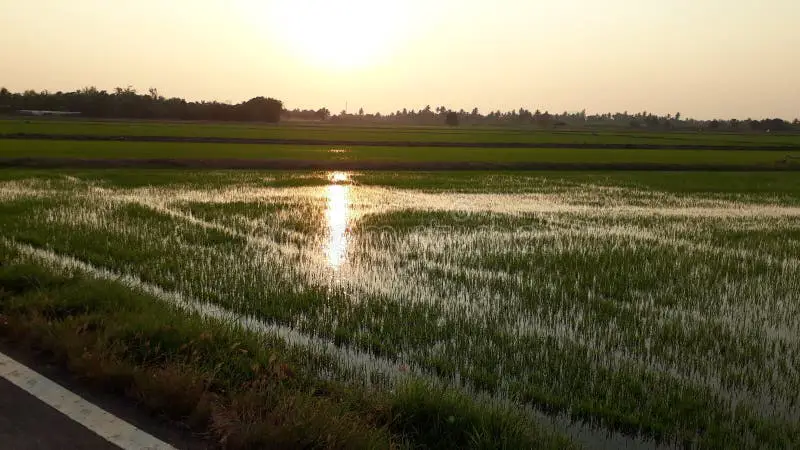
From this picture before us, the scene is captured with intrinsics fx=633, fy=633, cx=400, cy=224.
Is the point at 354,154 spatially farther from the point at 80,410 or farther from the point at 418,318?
the point at 80,410

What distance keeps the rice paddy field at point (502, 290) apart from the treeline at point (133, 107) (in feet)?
198

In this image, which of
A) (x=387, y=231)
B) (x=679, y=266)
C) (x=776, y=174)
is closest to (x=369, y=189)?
(x=387, y=231)

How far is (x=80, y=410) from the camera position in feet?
14.0

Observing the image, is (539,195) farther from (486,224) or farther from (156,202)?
(156,202)

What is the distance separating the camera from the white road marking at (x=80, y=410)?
3912 mm

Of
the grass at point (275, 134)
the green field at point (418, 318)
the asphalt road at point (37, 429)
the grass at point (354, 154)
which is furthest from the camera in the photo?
the grass at point (275, 134)

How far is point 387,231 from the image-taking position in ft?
46.8

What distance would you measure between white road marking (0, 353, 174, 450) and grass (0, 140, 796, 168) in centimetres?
2830

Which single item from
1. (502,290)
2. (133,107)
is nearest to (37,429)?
(502,290)

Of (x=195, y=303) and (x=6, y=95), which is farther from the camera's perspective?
(x=6, y=95)

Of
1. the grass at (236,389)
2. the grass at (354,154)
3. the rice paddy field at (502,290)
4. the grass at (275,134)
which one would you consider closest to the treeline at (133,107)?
the grass at (275,134)

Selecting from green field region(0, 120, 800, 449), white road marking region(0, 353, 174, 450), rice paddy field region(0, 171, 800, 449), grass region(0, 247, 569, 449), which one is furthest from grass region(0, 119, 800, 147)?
white road marking region(0, 353, 174, 450)

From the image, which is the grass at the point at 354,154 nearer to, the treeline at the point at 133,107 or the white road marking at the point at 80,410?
the white road marking at the point at 80,410

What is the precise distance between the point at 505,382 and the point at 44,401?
3.59m
